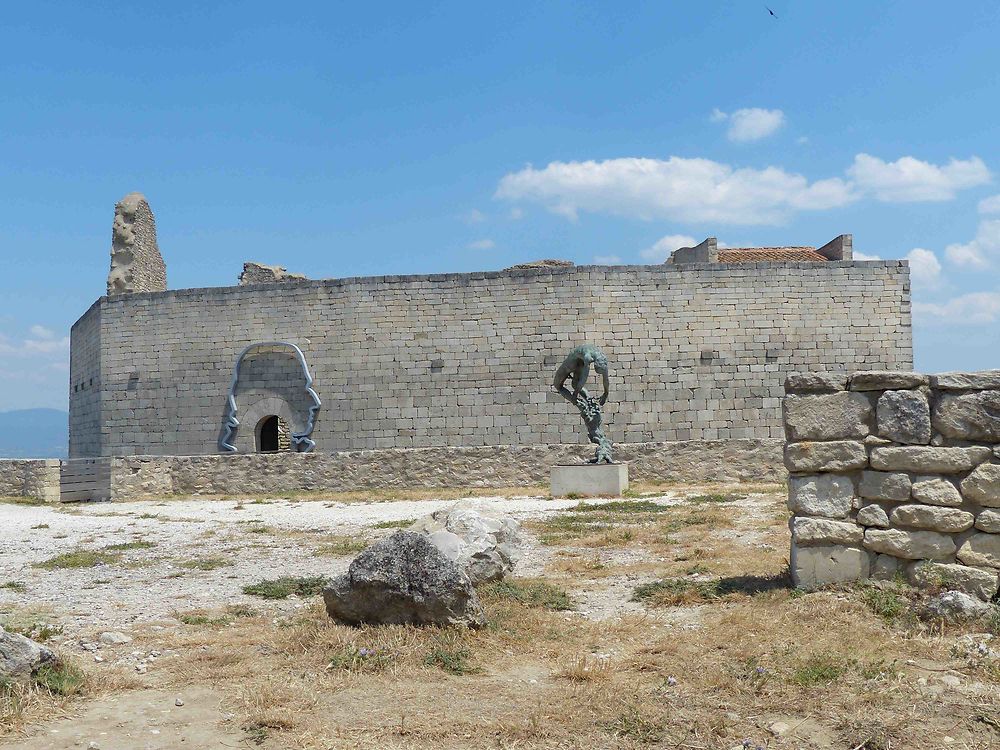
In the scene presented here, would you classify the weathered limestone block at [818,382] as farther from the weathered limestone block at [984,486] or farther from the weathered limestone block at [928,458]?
the weathered limestone block at [984,486]

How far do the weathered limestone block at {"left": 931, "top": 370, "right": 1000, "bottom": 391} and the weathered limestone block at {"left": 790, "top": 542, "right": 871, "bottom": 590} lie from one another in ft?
3.45

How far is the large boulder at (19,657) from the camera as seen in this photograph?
3573mm

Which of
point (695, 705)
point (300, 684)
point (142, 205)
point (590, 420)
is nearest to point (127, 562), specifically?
point (300, 684)

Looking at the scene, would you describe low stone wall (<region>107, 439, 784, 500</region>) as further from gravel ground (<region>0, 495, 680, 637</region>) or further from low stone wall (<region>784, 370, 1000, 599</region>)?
low stone wall (<region>784, 370, 1000, 599</region>)

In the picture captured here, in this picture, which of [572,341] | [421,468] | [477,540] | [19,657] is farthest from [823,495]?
[572,341]

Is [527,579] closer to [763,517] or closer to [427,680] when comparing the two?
[427,680]

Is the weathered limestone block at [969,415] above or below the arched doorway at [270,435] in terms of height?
above

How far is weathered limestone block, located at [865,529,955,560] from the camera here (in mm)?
4668

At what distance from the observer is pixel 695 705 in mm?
3494

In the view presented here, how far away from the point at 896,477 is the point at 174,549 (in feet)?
22.0

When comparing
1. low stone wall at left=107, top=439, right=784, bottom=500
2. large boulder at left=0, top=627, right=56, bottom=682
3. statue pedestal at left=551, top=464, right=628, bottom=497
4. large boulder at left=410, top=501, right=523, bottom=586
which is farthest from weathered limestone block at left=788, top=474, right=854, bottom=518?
low stone wall at left=107, top=439, right=784, bottom=500

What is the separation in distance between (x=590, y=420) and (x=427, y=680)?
1022 centimetres

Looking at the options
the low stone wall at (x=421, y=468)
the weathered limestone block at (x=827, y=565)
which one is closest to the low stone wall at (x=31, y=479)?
the low stone wall at (x=421, y=468)

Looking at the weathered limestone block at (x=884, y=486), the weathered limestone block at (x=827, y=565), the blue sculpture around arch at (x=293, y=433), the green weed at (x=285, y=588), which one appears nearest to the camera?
the weathered limestone block at (x=884, y=486)
